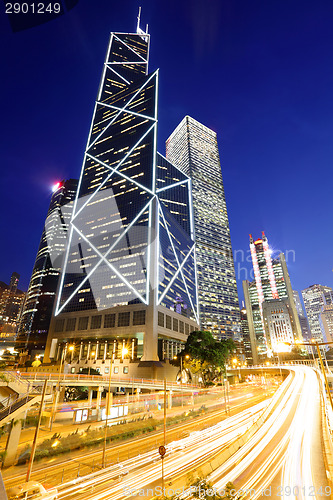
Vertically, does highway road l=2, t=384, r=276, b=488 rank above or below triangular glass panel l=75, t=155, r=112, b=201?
below

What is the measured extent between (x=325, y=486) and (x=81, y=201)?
137 metres

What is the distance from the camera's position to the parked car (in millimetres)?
13508

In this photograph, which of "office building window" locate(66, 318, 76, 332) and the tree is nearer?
the tree

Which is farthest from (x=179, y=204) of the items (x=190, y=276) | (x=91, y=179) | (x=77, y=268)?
(x=77, y=268)

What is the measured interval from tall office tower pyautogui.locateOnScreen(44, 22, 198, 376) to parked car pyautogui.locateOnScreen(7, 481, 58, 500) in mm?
70956

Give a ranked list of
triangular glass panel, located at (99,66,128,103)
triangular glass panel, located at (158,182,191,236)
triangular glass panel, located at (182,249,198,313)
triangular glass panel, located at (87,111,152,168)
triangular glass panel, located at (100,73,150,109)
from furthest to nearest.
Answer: triangular glass panel, located at (99,66,128,103), triangular glass panel, located at (100,73,150,109), triangular glass panel, located at (158,182,191,236), triangular glass panel, located at (87,111,152,168), triangular glass panel, located at (182,249,198,313)

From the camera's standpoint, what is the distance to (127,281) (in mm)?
99000

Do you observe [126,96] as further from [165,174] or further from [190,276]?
[190,276]

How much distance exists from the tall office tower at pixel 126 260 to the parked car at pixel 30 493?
7096 cm

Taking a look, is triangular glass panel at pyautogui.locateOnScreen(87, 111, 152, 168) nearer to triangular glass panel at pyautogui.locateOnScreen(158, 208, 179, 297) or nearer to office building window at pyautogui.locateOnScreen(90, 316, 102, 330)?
triangular glass panel at pyautogui.locateOnScreen(158, 208, 179, 297)

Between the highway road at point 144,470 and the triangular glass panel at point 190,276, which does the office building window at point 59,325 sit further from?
the highway road at point 144,470

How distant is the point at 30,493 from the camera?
13.9 meters

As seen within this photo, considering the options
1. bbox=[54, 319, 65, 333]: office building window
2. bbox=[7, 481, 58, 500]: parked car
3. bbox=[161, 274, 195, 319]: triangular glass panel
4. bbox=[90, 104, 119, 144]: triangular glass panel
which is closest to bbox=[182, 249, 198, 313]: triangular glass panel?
bbox=[161, 274, 195, 319]: triangular glass panel

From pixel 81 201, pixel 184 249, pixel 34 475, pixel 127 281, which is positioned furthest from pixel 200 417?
pixel 81 201
